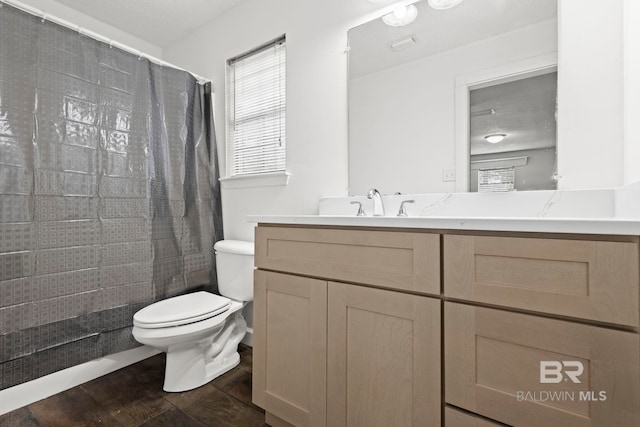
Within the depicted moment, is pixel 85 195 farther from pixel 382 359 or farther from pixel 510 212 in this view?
pixel 510 212

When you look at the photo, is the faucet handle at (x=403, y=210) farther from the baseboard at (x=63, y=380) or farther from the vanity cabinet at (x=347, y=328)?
the baseboard at (x=63, y=380)

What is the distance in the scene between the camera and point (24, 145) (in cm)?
141

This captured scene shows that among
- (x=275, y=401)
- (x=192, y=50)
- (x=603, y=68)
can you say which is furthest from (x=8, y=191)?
(x=603, y=68)

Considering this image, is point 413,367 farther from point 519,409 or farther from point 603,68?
point 603,68

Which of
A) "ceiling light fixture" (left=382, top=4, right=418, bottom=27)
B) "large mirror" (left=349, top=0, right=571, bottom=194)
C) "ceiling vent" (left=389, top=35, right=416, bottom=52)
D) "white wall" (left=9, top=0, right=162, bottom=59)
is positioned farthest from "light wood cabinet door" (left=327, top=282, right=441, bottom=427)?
"white wall" (left=9, top=0, right=162, bottom=59)

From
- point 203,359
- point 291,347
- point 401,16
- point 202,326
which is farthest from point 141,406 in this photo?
point 401,16

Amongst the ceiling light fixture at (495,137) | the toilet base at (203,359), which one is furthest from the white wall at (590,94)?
the toilet base at (203,359)

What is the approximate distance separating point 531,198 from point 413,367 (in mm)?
781

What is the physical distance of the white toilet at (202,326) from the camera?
1427mm

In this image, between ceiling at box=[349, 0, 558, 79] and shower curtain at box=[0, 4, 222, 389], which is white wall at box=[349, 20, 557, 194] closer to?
ceiling at box=[349, 0, 558, 79]

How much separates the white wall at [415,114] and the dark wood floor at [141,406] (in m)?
1.21

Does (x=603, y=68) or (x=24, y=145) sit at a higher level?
(x=603, y=68)

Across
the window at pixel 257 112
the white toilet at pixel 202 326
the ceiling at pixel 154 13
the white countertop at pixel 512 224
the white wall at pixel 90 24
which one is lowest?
the white toilet at pixel 202 326

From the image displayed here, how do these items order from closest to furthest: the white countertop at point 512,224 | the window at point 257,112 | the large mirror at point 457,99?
the white countertop at point 512,224, the large mirror at point 457,99, the window at point 257,112
